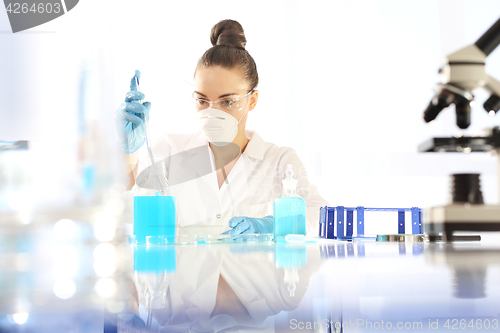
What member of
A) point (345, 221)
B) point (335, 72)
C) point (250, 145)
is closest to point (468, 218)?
point (345, 221)

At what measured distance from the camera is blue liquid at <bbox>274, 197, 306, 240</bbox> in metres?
0.96

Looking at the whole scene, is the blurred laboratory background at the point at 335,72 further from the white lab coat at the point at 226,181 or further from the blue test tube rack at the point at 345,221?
the blue test tube rack at the point at 345,221

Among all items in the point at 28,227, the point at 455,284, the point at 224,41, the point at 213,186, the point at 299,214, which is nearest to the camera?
the point at 455,284

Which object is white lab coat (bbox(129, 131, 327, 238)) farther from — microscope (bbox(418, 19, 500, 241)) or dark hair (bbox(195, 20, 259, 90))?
microscope (bbox(418, 19, 500, 241))

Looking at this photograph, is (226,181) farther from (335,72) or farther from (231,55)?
(335,72)

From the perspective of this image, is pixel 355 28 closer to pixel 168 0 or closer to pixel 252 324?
pixel 168 0

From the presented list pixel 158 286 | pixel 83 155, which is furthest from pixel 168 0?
pixel 158 286

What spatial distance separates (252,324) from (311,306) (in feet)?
0.16

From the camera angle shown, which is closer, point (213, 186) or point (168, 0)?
point (213, 186)

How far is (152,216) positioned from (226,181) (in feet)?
3.61

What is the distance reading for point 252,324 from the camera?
0.54 ft

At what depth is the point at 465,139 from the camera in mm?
604

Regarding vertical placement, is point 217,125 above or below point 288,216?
above

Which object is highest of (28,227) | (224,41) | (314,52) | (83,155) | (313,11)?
(313,11)
